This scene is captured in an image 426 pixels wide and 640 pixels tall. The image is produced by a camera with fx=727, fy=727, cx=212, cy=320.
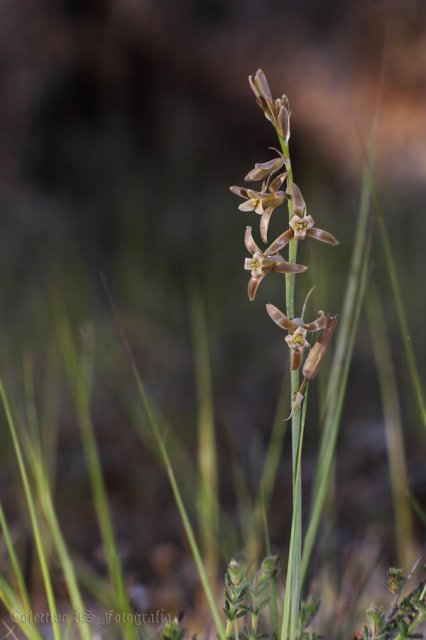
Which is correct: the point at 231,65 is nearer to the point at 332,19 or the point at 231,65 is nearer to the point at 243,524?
the point at 332,19

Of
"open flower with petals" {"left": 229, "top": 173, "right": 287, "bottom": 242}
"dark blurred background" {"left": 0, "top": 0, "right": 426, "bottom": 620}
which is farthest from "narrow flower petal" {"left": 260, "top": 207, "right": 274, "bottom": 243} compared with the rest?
"dark blurred background" {"left": 0, "top": 0, "right": 426, "bottom": 620}

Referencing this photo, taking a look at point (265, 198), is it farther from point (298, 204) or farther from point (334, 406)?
point (334, 406)

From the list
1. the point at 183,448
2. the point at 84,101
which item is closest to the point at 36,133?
the point at 84,101

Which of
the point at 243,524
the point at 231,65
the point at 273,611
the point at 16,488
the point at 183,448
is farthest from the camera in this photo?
the point at 231,65

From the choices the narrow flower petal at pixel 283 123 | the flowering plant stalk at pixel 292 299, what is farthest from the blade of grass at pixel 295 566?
the narrow flower petal at pixel 283 123

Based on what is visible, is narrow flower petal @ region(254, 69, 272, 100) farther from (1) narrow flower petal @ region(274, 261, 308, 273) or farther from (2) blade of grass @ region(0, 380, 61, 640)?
(2) blade of grass @ region(0, 380, 61, 640)

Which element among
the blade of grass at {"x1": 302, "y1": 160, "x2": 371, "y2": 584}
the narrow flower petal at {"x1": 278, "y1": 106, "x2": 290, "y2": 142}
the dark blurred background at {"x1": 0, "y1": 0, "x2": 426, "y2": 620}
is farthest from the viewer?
the dark blurred background at {"x1": 0, "y1": 0, "x2": 426, "y2": 620}
